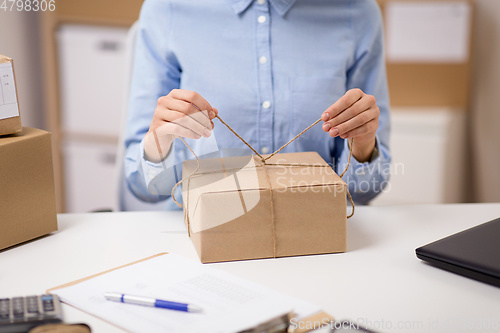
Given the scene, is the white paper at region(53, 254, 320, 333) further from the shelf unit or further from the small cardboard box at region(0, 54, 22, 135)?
the shelf unit

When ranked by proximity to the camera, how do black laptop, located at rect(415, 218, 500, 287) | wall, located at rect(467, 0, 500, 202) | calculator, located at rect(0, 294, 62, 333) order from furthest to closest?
1. wall, located at rect(467, 0, 500, 202)
2. black laptop, located at rect(415, 218, 500, 287)
3. calculator, located at rect(0, 294, 62, 333)

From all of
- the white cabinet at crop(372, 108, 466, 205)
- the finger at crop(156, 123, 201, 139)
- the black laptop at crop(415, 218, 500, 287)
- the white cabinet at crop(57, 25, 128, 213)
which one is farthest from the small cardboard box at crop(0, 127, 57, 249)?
the white cabinet at crop(372, 108, 466, 205)

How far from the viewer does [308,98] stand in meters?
0.95

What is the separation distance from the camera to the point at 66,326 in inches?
18.2

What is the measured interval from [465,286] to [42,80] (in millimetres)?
1851

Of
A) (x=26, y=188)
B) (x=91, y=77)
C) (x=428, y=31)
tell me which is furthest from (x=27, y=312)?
(x=428, y=31)

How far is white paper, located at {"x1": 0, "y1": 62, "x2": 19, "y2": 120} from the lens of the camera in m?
0.66

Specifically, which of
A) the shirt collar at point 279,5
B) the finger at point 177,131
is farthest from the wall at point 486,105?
the finger at point 177,131

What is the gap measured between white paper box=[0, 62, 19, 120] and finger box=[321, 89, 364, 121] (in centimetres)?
45

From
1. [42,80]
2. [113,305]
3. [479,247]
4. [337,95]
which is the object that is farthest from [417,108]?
[113,305]

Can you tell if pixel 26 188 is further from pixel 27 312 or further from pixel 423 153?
pixel 423 153

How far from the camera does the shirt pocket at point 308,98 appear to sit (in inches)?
37.5

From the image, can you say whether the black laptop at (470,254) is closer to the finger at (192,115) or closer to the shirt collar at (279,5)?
the finger at (192,115)

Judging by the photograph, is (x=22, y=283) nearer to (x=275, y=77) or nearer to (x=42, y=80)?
(x=275, y=77)
